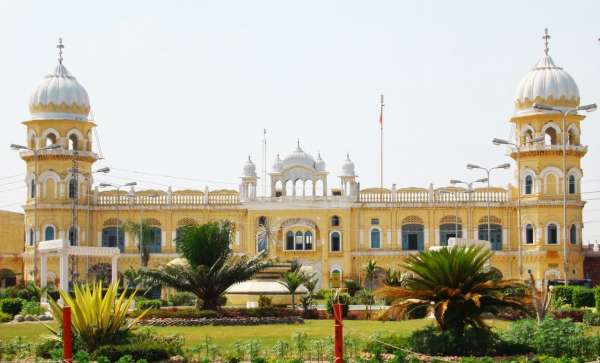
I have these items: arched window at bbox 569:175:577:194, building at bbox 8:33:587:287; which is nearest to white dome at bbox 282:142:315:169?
building at bbox 8:33:587:287

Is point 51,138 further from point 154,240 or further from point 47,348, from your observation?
point 47,348

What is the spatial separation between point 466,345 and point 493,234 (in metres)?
45.3

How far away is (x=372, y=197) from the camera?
68562 mm

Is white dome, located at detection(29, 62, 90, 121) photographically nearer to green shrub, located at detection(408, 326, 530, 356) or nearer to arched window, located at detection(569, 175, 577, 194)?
arched window, located at detection(569, 175, 577, 194)

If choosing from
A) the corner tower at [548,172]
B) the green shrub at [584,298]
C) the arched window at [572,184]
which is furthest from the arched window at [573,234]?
the green shrub at [584,298]

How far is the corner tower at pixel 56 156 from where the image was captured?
67375mm

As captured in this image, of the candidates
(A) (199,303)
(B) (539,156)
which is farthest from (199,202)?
(A) (199,303)

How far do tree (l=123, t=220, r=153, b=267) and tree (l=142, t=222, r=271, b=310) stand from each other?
29.8m

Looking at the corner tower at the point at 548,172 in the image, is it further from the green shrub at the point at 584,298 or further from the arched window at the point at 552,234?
the green shrub at the point at 584,298

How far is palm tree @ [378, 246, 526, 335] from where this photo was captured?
23.2m

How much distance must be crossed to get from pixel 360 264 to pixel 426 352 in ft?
148

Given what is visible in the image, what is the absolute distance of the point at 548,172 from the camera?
64250mm

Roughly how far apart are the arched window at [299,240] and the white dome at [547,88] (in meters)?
14.8

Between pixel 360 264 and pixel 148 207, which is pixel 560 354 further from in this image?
pixel 148 207
